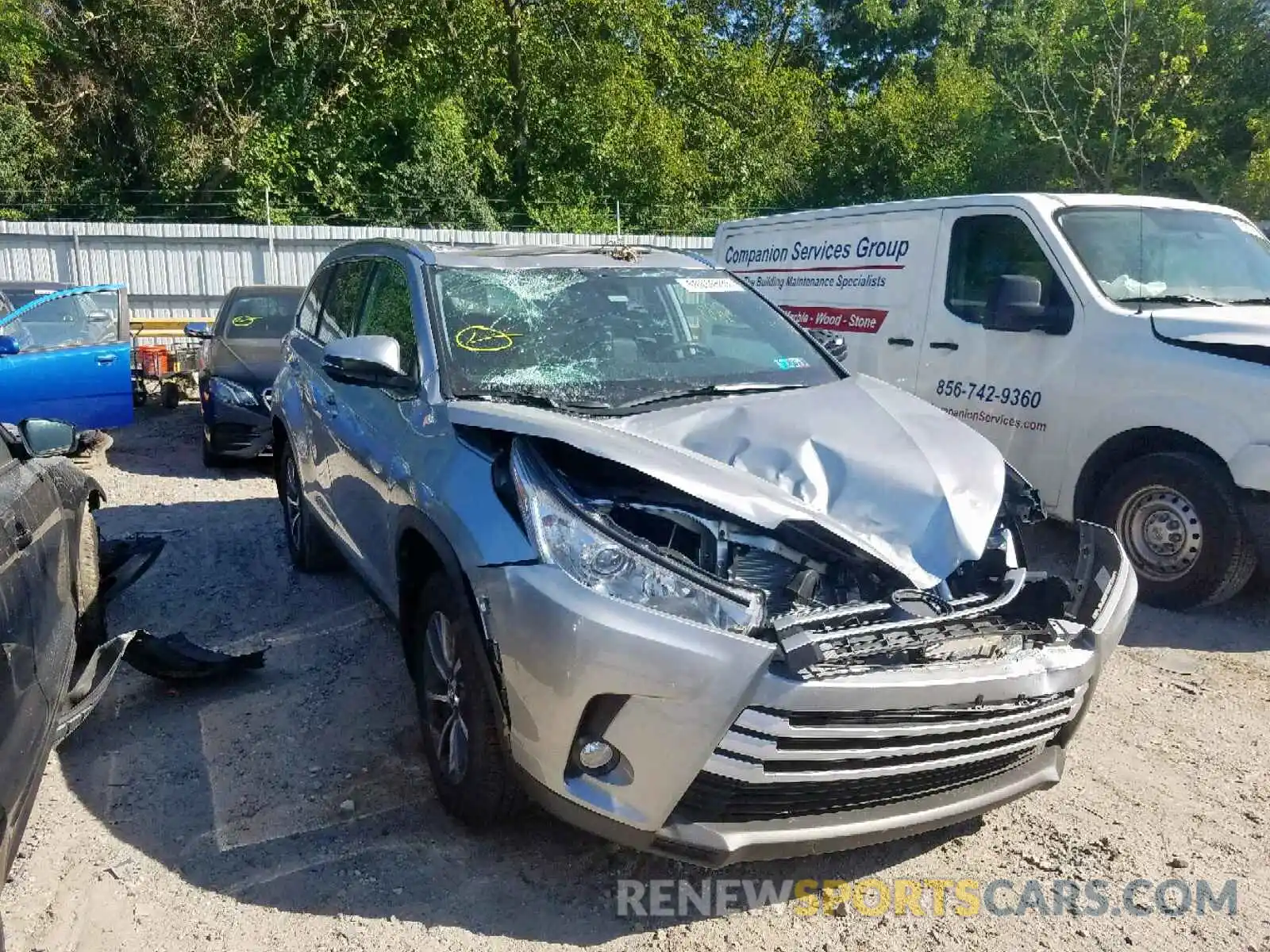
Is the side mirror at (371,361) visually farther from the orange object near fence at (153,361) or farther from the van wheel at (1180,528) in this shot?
the orange object near fence at (153,361)

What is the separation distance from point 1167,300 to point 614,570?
13.7ft

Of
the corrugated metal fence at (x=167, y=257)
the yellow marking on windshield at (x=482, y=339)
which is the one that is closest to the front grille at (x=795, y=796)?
the yellow marking on windshield at (x=482, y=339)

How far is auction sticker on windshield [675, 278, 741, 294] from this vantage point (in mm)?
4246

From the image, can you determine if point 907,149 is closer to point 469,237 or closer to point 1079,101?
point 1079,101

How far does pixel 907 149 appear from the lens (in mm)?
23641

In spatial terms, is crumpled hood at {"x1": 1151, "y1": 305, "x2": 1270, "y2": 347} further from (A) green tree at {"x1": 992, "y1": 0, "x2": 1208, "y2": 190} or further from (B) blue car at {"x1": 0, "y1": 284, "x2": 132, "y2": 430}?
(A) green tree at {"x1": 992, "y1": 0, "x2": 1208, "y2": 190}

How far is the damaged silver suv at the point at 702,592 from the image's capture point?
7.85ft

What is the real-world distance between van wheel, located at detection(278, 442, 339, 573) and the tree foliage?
15.1 metres

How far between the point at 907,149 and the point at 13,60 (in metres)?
18.8

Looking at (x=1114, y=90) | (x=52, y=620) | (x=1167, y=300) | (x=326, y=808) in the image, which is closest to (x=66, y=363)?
(x=52, y=620)

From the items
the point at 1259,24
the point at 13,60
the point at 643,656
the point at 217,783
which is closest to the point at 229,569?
the point at 217,783

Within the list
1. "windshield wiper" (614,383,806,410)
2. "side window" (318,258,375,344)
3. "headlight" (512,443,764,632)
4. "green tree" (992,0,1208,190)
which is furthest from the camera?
A: "green tree" (992,0,1208,190)

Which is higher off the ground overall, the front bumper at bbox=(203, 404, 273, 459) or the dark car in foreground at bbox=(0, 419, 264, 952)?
the dark car in foreground at bbox=(0, 419, 264, 952)

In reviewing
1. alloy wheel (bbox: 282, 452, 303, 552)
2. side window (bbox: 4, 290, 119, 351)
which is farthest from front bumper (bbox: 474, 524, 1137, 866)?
side window (bbox: 4, 290, 119, 351)
